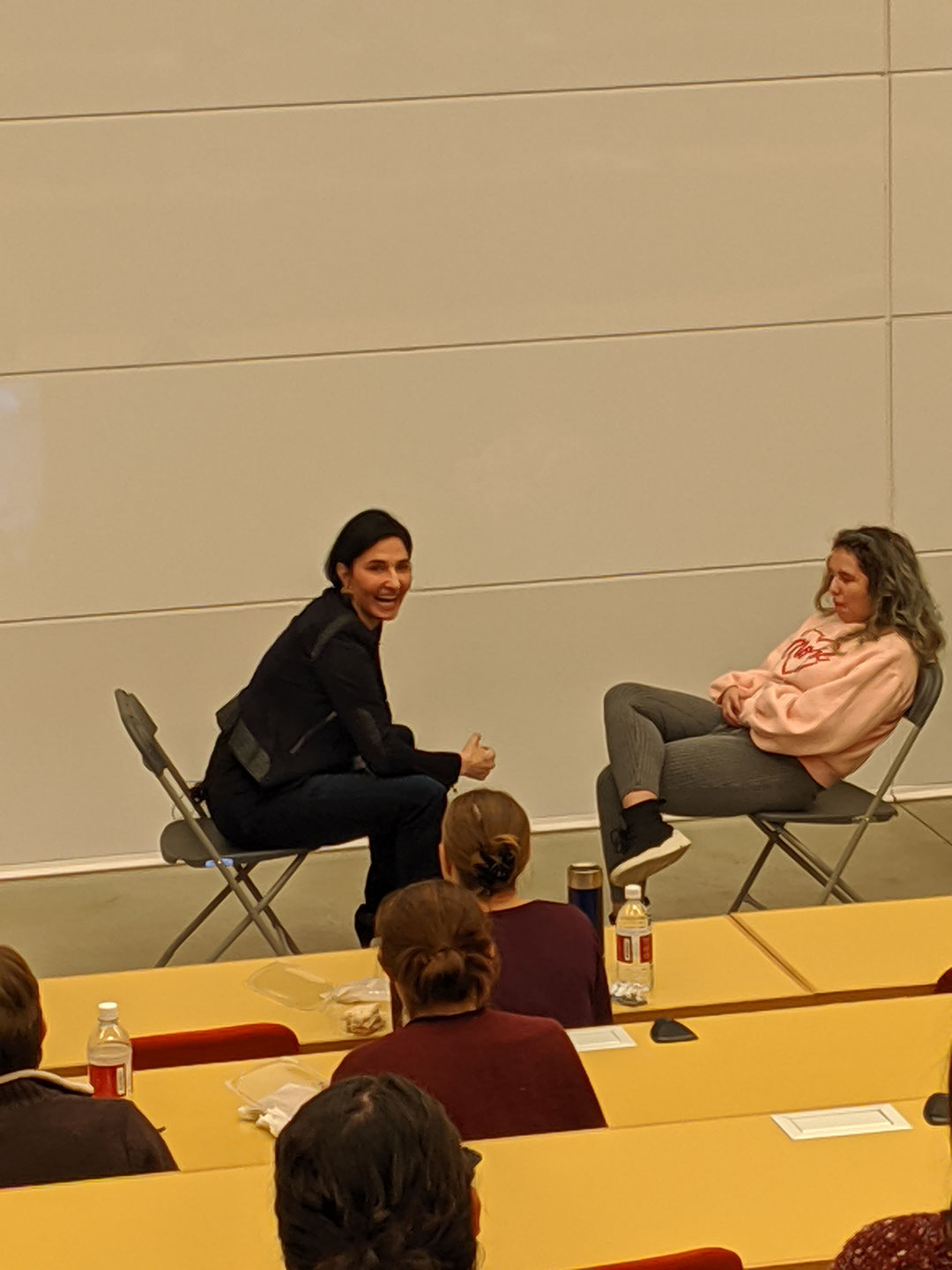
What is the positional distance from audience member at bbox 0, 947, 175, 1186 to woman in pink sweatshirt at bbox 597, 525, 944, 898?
2426 millimetres

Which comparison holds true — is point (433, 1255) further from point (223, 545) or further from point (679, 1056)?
point (223, 545)

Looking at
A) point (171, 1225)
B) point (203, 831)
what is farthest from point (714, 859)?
point (171, 1225)

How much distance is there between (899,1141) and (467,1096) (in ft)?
1.89

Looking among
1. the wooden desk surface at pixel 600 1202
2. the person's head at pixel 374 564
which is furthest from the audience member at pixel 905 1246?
the person's head at pixel 374 564

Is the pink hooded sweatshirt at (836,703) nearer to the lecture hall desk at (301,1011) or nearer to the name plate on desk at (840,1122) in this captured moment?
the lecture hall desk at (301,1011)

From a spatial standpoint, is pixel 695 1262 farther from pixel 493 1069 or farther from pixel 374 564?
pixel 374 564

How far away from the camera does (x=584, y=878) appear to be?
3.36 m

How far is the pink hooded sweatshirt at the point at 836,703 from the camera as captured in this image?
4648 millimetres

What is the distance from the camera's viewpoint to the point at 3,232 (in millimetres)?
5672

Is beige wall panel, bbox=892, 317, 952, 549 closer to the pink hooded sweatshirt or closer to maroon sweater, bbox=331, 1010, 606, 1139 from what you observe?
the pink hooded sweatshirt

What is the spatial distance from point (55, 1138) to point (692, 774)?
2795mm

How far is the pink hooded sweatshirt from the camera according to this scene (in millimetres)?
4648

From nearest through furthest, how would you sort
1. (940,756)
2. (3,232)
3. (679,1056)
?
(679,1056) → (3,232) → (940,756)

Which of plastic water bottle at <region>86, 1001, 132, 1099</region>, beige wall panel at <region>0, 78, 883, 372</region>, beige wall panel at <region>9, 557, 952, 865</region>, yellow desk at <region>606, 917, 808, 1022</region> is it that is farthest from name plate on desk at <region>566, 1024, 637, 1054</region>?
beige wall panel at <region>0, 78, 883, 372</region>
